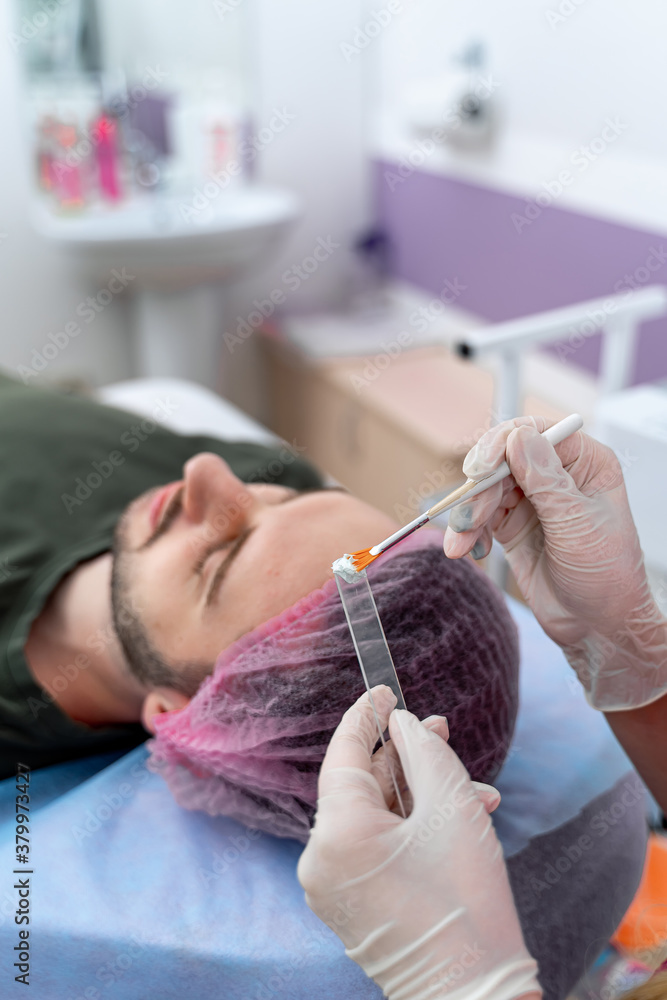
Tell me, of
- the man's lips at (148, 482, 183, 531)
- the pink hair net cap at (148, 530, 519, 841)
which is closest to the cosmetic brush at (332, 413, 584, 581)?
the pink hair net cap at (148, 530, 519, 841)

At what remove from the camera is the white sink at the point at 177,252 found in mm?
2160

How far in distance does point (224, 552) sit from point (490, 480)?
0.40 m

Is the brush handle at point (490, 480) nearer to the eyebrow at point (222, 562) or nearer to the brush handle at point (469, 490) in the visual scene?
the brush handle at point (469, 490)

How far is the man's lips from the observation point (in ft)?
3.59

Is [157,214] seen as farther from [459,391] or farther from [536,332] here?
[536,332]

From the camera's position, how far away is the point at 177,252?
217 cm

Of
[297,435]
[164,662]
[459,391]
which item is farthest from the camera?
[297,435]

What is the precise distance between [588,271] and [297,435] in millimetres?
1078

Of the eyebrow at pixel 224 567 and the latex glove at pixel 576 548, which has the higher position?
the latex glove at pixel 576 548

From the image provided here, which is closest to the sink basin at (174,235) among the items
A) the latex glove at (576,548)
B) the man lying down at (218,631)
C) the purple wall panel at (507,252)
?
the purple wall panel at (507,252)

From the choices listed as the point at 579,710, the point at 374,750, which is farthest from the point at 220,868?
the point at 579,710

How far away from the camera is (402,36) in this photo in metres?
2.43

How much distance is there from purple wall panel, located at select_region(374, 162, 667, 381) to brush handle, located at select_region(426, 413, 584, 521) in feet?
3.95

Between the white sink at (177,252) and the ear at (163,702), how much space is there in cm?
148
